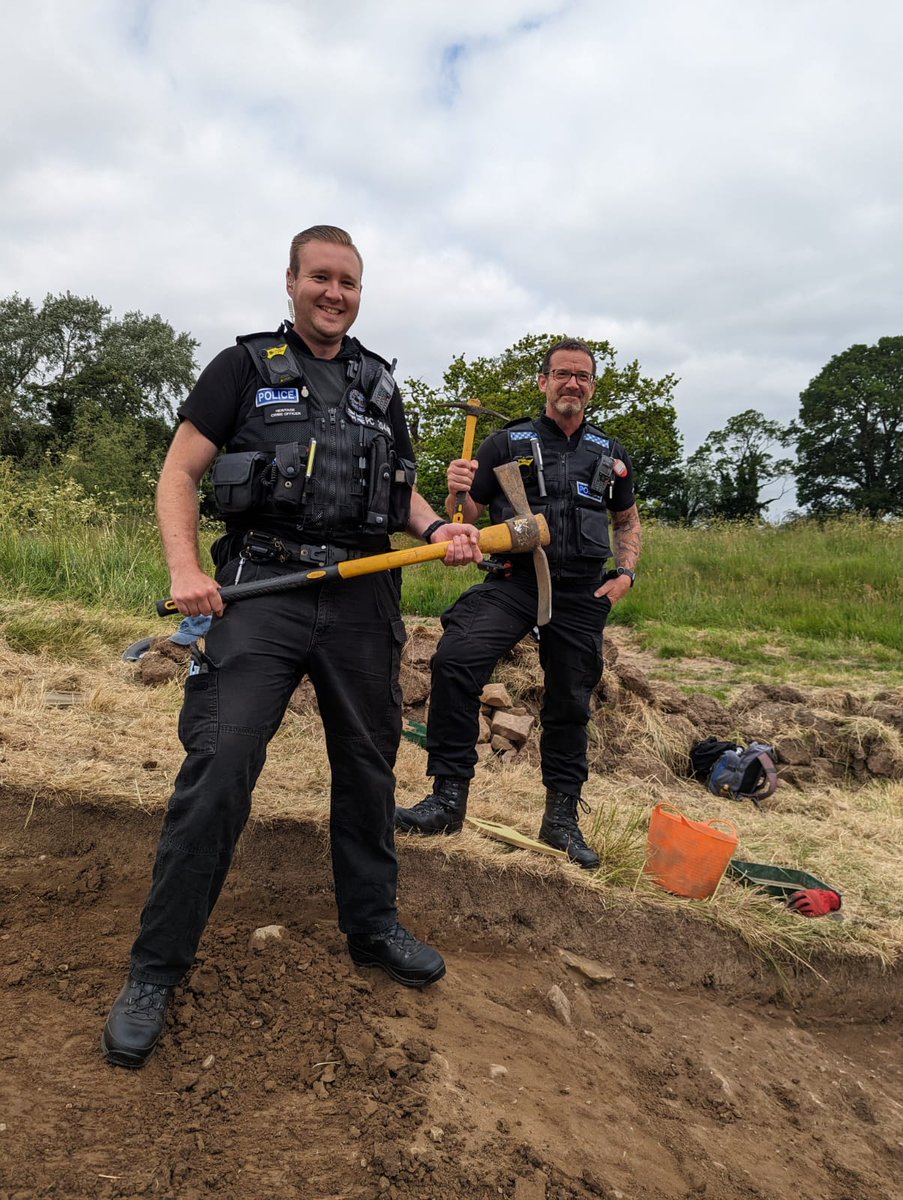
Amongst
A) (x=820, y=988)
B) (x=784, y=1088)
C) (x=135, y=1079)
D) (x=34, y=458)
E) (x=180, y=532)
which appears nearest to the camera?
(x=135, y=1079)

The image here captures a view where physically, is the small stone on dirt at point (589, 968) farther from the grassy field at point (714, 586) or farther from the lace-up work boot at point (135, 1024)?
the grassy field at point (714, 586)

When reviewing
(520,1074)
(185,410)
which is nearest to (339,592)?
(185,410)

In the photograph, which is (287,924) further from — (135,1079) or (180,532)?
(180,532)

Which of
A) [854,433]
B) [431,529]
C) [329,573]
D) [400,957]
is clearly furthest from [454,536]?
[854,433]

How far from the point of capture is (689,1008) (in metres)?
3.35

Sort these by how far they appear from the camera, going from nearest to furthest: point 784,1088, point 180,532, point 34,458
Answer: point 180,532 → point 784,1088 → point 34,458

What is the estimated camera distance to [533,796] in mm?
4926

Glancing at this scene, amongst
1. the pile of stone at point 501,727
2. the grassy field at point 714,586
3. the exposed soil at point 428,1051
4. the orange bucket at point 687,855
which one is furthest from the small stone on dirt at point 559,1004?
the grassy field at point 714,586

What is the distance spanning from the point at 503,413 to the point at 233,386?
816 inches

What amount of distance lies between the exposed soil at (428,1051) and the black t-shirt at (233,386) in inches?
69.2

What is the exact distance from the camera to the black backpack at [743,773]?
5.75m

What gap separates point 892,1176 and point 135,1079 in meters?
2.28

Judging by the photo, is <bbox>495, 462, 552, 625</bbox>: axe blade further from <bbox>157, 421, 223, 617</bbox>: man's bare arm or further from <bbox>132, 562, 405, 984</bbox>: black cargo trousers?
<bbox>157, 421, 223, 617</bbox>: man's bare arm

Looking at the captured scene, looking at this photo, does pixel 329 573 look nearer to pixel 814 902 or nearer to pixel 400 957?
pixel 400 957
